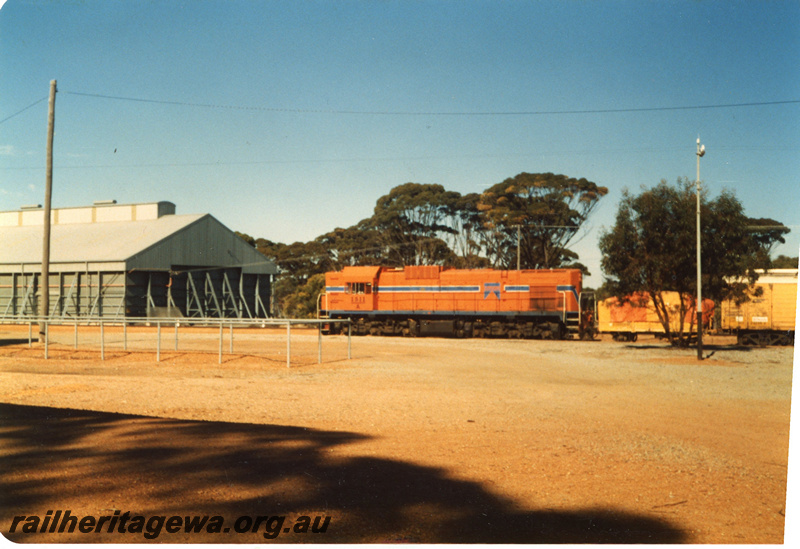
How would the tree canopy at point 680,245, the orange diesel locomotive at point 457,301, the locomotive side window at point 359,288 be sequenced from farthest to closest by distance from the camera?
the locomotive side window at point 359,288 → the orange diesel locomotive at point 457,301 → the tree canopy at point 680,245

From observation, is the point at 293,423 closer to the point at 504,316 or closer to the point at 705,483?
the point at 705,483

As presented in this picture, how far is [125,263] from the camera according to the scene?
4178 cm

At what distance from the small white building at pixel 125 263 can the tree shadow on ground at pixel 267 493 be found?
3869 cm

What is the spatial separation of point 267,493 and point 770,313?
108 feet

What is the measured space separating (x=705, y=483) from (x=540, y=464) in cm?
176

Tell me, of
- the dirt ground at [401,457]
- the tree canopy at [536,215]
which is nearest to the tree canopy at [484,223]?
the tree canopy at [536,215]

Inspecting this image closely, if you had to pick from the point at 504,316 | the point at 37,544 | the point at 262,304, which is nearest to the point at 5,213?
the point at 262,304

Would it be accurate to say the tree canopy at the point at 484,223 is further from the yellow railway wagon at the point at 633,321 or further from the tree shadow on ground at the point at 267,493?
the tree shadow on ground at the point at 267,493

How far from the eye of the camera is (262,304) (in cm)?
5266

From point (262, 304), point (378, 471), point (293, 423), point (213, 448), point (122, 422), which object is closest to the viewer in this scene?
point (378, 471)

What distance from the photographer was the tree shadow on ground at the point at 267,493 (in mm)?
5023

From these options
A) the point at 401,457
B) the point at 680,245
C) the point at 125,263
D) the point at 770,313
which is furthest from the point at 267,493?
the point at 125,263

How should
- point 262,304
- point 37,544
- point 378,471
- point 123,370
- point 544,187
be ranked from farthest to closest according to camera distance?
point 262,304, point 544,187, point 123,370, point 378,471, point 37,544

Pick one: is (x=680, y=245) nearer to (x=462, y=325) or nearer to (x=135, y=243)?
(x=462, y=325)
